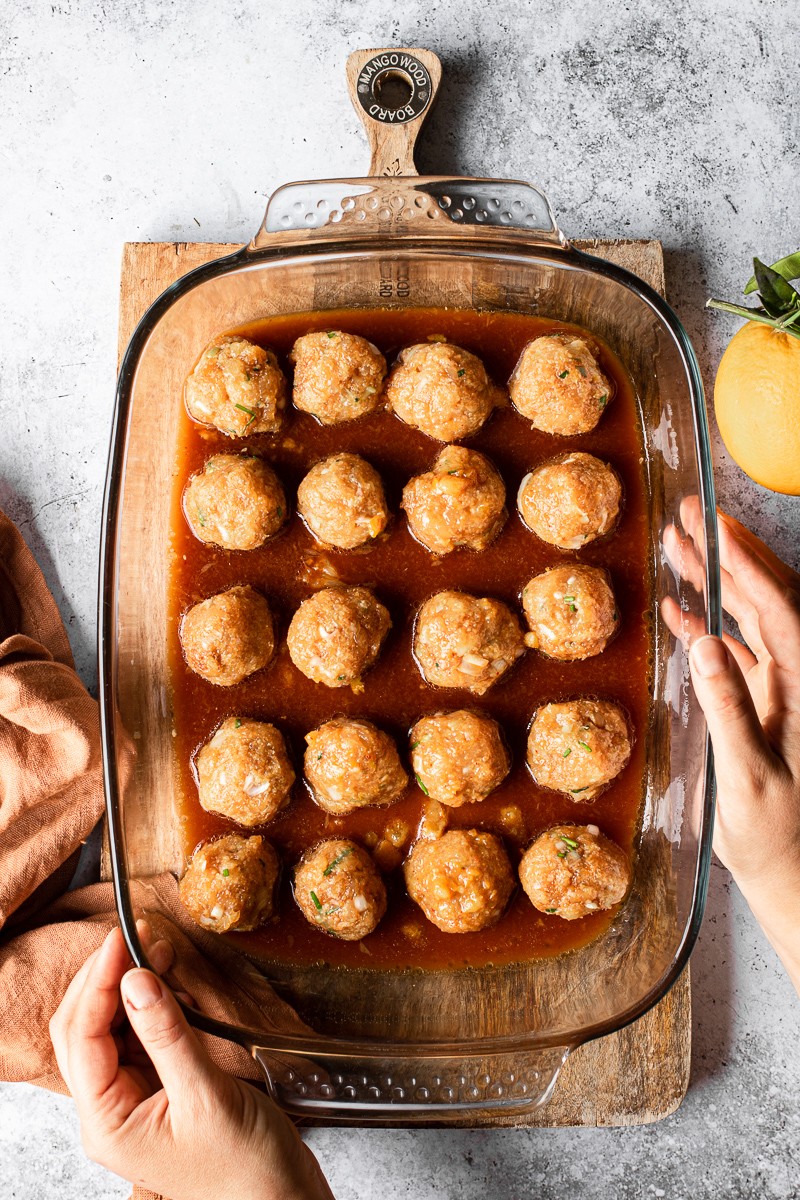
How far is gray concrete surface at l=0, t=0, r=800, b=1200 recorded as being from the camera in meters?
Result: 3.08

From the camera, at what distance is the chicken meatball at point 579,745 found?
273 centimetres

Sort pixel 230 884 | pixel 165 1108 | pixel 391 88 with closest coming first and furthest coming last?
pixel 165 1108 < pixel 230 884 < pixel 391 88

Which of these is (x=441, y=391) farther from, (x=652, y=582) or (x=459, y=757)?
(x=459, y=757)

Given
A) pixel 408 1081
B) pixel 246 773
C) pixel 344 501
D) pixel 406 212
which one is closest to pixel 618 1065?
pixel 408 1081

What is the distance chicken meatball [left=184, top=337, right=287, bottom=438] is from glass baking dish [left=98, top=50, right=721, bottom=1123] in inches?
5.3

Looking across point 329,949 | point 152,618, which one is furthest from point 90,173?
point 329,949

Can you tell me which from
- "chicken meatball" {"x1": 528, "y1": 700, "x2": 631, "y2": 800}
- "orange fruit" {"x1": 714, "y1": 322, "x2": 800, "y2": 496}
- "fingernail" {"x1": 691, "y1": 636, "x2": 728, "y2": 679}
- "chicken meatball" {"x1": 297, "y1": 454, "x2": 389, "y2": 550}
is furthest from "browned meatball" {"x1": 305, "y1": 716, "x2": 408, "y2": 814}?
"orange fruit" {"x1": 714, "y1": 322, "x2": 800, "y2": 496}

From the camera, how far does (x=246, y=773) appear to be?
8.84ft

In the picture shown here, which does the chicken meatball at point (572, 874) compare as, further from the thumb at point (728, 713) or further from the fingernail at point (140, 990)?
the fingernail at point (140, 990)

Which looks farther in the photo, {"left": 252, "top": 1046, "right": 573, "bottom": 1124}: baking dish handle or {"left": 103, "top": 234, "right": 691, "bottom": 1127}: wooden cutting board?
{"left": 103, "top": 234, "right": 691, "bottom": 1127}: wooden cutting board

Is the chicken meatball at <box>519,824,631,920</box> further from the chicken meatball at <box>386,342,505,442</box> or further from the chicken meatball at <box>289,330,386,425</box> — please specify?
the chicken meatball at <box>289,330,386,425</box>

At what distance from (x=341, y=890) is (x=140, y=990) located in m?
0.61

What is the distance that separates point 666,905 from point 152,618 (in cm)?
184

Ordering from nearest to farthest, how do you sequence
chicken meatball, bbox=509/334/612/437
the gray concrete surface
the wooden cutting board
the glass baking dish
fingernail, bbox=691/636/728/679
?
fingernail, bbox=691/636/728/679 → the glass baking dish → chicken meatball, bbox=509/334/612/437 → the wooden cutting board → the gray concrete surface
